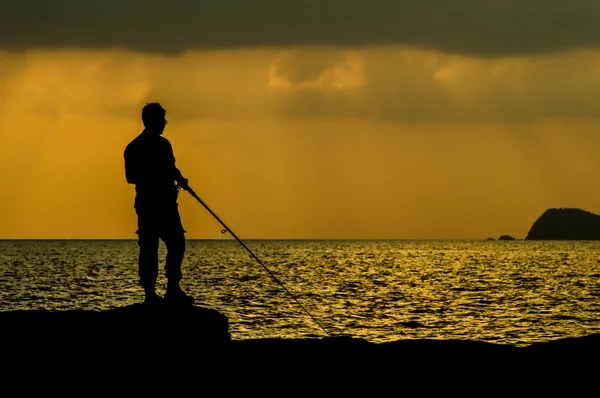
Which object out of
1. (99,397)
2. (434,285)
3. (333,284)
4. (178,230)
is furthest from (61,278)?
(99,397)

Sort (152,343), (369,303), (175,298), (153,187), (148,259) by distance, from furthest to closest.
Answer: (369,303), (175,298), (148,259), (153,187), (152,343)

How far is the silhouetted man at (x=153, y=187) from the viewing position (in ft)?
52.3

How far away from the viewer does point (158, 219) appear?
16.1 meters

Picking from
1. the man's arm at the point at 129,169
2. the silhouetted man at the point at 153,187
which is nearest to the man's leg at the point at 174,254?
the silhouetted man at the point at 153,187

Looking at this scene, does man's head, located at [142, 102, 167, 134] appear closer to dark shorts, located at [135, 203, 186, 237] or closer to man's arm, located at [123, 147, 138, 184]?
man's arm, located at [123, 147, 138, 184]

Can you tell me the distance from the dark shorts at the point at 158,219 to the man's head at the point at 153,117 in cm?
126

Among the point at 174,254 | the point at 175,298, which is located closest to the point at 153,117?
the point at 174,254

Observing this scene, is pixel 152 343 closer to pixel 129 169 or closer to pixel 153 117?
pixel 129 169

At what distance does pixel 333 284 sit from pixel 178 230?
58299 mm

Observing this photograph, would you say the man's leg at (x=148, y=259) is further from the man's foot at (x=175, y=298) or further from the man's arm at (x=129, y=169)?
the man's arm at (x=129, y=169)

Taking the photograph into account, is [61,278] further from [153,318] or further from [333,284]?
[153,318]

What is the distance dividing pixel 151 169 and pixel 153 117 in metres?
0.85

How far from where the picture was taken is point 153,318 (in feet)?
51.8

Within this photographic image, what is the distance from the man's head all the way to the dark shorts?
1.26 m
